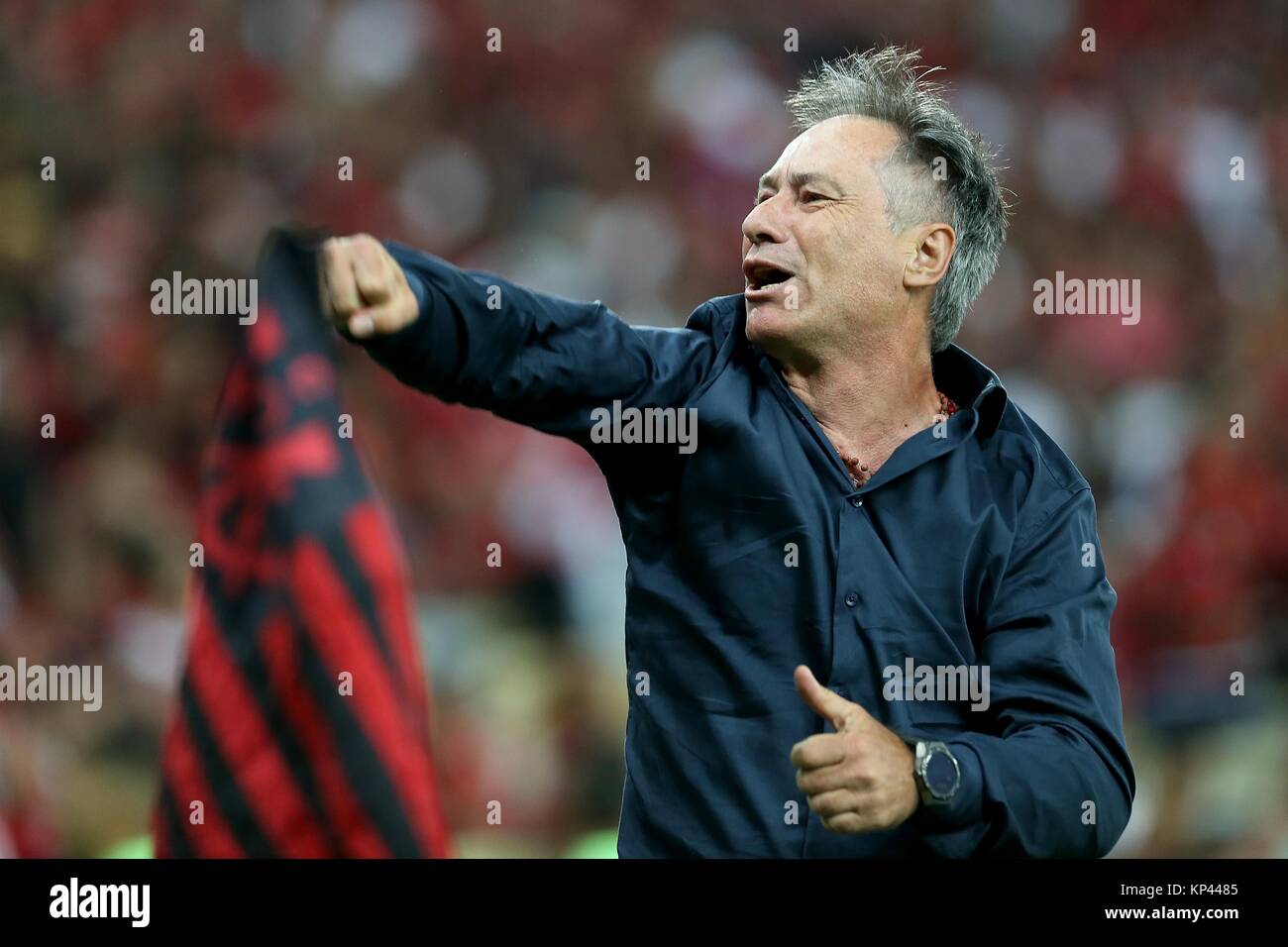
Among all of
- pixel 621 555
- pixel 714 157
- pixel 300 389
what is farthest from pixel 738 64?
pixel 300 389

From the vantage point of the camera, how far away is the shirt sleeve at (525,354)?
1.69 metres

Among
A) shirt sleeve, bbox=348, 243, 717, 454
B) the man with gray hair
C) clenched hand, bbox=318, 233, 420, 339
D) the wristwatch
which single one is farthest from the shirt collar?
clenched hand, bbox=318, 233, 420, 339

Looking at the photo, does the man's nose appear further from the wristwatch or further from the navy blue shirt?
the wristwatch

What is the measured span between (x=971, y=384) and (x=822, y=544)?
377 millimetres

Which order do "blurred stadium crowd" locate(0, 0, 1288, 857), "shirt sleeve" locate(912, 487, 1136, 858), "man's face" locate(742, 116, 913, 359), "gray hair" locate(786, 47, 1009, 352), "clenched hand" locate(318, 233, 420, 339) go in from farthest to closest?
1. "blurred stadium crowd" locate(0, 0, 1288, 857)
2. "gray hair" locate(786, 47, 1009, 352)
3. "man's face" locate(742, 116, 913, 359)
4. "shirt sleeve" locate(912, 487, 1136, 858)
5. "clenched hand" locate(318, 233, 420, 339)

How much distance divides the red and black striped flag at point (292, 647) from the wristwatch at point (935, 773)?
1.05m

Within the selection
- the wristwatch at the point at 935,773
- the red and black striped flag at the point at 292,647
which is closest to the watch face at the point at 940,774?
the wristwatch at the point at 935,773

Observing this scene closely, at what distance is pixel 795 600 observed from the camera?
6.27 ft

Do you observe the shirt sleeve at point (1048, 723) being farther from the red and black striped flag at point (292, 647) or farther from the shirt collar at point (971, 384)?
the red and black striped flag at point (292, 647)

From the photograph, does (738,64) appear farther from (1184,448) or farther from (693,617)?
(693,617)

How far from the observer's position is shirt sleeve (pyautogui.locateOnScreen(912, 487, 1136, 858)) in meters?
1.76

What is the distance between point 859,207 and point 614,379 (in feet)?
1.48

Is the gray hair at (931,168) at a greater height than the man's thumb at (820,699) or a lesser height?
greater

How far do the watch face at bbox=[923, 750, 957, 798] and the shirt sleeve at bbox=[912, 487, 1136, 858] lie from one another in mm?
15
